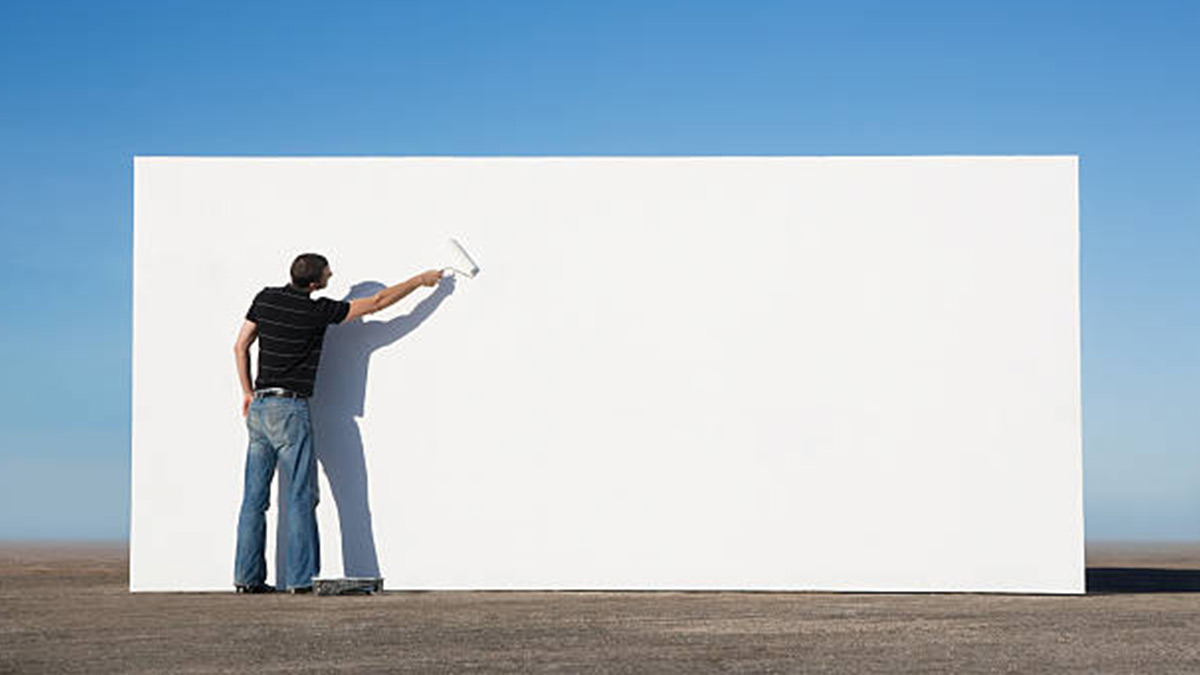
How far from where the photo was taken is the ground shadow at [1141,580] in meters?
8.64

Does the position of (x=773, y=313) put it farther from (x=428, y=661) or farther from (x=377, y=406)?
(x=428, y=661)

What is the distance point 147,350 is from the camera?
813cm

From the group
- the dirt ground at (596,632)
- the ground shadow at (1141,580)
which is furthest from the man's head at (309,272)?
the ground shadow at (1141,580)

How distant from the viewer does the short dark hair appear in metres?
7.73

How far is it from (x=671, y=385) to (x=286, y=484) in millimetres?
2015

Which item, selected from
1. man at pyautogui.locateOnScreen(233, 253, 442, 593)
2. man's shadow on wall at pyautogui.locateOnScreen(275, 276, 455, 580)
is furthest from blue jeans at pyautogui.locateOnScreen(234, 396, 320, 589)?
man's shadow on wall at pyautogui.locateOnScreen(275, 276, 455, 580)

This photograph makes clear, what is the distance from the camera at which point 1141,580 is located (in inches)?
382

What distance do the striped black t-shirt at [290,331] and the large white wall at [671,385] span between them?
37 cm

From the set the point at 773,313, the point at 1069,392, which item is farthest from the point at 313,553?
the point at 1069,392

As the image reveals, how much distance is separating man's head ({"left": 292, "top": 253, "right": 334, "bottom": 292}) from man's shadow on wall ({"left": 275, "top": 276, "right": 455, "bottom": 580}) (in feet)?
1.08

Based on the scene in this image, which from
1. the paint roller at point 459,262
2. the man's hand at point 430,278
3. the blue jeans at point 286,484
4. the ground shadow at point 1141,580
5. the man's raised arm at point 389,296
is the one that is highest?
the paint roller at point 459,262

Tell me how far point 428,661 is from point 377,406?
3302 mm

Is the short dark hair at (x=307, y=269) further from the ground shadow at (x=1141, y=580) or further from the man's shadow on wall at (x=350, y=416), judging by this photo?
the ground shadow at (x=1141, y=580)

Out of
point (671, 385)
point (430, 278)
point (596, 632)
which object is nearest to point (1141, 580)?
point (671, 385)
